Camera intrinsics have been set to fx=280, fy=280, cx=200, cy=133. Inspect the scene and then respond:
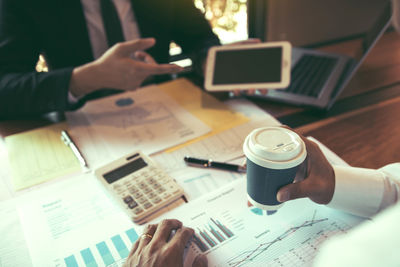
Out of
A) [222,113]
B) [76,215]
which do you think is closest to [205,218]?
[76,215]

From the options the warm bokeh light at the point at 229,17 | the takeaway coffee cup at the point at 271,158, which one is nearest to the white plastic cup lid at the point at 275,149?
the takeaway coffee cup at the point at 271,158

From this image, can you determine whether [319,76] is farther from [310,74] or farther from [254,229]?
[254,229]

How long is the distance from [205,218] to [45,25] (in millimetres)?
884

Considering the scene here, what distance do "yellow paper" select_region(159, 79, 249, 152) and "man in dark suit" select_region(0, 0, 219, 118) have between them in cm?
11

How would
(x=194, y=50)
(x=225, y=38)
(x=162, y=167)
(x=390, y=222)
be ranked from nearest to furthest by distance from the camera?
(x=390, y=222) < (x=162, y=167) < (x=194, y=50) < (x=225, y=38)

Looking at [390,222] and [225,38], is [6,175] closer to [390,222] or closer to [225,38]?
[390,222]

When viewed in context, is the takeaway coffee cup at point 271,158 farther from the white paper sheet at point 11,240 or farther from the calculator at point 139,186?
the white paper sheet at point 11,240

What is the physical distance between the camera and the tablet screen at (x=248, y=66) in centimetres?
84

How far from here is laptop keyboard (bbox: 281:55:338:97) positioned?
91cm

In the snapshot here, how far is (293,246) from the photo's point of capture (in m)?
0.50

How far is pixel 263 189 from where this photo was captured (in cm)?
46

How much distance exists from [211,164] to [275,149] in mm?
287

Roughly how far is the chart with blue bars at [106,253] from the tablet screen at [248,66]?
0.51 meters

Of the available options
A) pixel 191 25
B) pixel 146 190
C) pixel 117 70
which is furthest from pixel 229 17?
pixel 146 190
